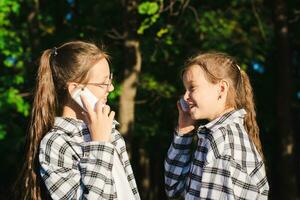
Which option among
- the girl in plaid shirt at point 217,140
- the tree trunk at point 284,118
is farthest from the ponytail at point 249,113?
the tree trunk at point 284,118

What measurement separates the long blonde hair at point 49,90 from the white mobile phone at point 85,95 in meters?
0.08

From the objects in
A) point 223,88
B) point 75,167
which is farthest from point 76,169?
point 223,88

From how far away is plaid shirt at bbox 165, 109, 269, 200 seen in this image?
124 inches

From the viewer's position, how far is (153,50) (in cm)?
1135

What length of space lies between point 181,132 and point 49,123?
950 mm

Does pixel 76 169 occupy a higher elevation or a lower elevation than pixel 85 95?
lower

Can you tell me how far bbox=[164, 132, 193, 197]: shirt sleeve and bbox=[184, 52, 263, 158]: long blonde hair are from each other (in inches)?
15.6

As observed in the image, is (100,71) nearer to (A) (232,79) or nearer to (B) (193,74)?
(B) (193,74)

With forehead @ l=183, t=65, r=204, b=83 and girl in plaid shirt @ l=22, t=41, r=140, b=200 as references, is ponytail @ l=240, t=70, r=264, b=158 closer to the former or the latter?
forehead @ l=183, t=65, r=204, b=83

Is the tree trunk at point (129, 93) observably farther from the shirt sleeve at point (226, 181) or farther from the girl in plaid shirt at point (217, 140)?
the shirt sleeve at point (226, 181)

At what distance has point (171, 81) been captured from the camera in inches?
567

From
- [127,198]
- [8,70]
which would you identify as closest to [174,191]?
[127,198]

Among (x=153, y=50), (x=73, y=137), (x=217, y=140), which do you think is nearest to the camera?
(x=73, y=137)

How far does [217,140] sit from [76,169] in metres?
0.79
